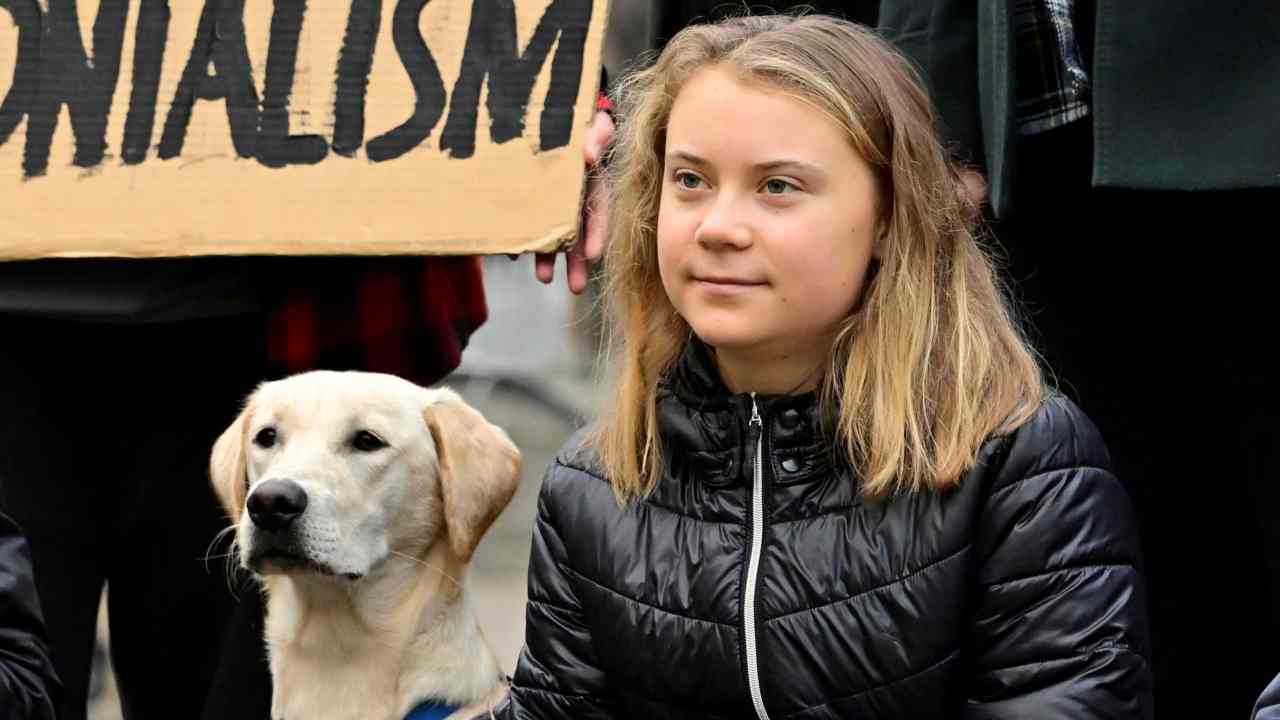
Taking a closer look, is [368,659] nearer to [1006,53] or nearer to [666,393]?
[666,393]

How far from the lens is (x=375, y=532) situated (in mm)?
2932

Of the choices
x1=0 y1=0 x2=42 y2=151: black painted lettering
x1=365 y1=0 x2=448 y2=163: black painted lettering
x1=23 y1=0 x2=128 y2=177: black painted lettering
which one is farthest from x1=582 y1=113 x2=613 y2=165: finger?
x1=0 y1=0 x2=42 y2=151: black painted lettering

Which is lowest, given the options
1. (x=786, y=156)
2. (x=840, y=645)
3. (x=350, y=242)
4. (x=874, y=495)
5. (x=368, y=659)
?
(x=368, y=659)

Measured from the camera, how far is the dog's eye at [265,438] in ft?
9.68

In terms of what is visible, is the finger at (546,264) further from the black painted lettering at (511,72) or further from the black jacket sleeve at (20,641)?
the black jacket sleeve at (20,641)

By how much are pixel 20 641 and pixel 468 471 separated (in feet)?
3.14

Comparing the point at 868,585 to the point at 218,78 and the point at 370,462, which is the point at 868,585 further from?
the point at 218,78

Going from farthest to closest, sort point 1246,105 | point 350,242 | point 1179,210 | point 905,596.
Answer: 1. point 350,242
2. point 1179,210
3. point 1246,105
4. point 905,596

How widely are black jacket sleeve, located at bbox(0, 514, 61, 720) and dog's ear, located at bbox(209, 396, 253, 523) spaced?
761 millimetres


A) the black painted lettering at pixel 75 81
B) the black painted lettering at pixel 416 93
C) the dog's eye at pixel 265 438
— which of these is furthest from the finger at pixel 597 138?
the black painted lettering at pixel 75 81

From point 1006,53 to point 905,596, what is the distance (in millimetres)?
845

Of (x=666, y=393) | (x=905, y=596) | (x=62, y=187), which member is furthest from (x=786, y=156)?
(x=62, y=187)

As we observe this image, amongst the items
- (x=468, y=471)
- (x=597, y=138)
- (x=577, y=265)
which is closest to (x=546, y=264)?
(x=577, y=265)

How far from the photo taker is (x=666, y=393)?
2.47 metres
